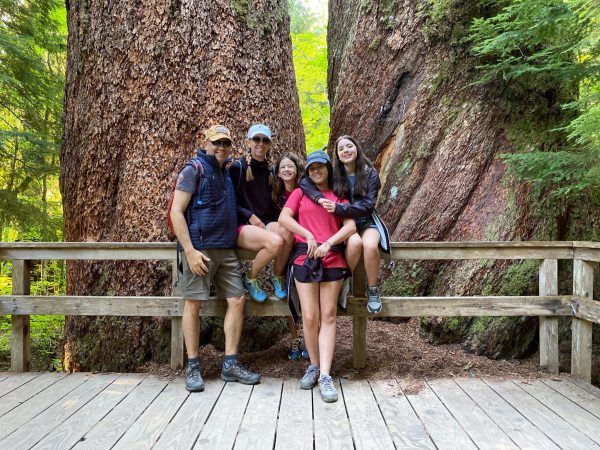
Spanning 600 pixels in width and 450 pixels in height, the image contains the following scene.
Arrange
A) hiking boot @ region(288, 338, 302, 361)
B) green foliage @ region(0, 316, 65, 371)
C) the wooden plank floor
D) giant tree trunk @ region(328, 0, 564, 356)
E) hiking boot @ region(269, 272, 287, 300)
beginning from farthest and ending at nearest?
Answer: green foliage @ region(0, 316, 65, 371) < giant tree trunk @ region(328, 0, 564, 356) < hiking boot @ region(288, 338, 302, 361) < hiking boot @ region(269, 272, 287, 300) < the wooden plank floor

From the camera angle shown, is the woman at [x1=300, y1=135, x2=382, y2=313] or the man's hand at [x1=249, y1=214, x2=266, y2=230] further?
the man's hand at [x1=249, y1=214, x2=266, y2=230]

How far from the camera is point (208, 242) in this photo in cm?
412

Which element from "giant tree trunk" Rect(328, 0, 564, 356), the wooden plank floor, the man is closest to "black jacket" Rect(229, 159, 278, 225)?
the man

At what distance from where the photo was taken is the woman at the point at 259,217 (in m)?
4.25

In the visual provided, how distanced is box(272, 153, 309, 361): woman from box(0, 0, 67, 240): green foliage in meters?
6.75

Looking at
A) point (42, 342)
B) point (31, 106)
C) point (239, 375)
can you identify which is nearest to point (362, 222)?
point (239, 375)

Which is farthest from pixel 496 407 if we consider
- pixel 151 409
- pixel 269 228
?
pixel 151 409

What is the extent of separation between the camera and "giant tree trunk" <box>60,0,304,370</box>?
4.92 metres

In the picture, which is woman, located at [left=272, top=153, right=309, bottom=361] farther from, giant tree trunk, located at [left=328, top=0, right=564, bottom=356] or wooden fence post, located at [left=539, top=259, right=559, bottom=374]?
wooden fence post, located at [left=539, top=259, right=559, bottom=374]

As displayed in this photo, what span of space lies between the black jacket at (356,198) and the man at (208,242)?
673mm

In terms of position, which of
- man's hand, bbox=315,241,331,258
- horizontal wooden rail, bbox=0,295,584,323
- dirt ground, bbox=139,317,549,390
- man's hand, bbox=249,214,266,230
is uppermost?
man's hand, bbox=249,214,266,230

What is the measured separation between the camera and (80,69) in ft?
17.1

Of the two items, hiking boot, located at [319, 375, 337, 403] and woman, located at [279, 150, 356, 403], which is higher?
→ woman, located at [279, 150, 356, 403]

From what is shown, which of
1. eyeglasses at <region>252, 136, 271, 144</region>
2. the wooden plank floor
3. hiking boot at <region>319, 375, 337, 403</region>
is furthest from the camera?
eyeglasses at <region>252, 136, 271, 144</region>
